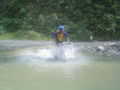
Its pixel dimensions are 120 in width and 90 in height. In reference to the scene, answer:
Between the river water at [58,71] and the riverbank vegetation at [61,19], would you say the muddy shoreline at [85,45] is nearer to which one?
the river water at [58,71]

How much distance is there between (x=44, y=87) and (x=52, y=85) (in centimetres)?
33

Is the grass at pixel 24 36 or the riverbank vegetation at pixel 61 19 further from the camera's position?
the riverbank vegetation at pixel 61 19

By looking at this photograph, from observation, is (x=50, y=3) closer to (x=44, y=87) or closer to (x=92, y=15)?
(x=92, y=15)

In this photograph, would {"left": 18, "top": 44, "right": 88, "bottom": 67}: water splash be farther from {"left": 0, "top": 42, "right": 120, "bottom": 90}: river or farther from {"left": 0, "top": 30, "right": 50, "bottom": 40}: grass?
{"left": 0, "top": 30, "right": 50, "bottom": 40}: grass

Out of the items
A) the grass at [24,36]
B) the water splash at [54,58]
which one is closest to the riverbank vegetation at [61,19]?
the grass at [24,36]

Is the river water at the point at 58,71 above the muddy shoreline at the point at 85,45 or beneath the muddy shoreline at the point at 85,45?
above

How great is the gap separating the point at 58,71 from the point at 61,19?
12.6 meters

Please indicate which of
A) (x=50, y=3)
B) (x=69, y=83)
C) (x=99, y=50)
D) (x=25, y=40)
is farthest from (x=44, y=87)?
(x=50, y=3)

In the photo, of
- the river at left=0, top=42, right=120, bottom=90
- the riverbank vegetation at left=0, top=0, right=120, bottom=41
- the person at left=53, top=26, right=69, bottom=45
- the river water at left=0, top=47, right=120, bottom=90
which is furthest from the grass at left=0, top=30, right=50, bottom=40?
the person at left=53, top=26, right=69, bottom=45

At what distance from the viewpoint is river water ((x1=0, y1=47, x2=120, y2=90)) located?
8945 mm

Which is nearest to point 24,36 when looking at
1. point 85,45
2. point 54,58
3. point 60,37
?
point 85,45

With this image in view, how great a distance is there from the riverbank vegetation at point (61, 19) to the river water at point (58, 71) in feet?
18.9

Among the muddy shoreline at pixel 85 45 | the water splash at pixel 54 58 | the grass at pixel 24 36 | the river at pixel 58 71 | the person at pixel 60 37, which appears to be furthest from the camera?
the grass at pixel 24 36

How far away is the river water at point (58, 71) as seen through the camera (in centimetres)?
895
